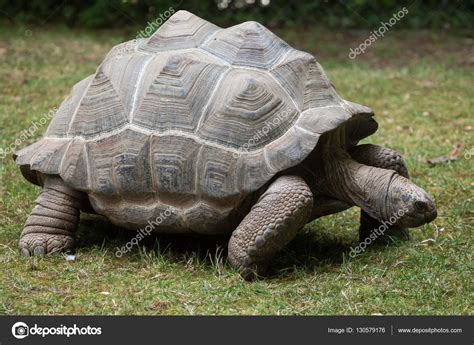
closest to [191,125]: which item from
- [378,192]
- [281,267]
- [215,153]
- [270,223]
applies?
[215,153]

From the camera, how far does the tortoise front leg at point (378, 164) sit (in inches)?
223

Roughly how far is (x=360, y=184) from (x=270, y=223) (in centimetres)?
75

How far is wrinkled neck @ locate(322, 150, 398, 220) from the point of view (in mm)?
5281

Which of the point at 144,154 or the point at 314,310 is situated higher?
the point at 144,154

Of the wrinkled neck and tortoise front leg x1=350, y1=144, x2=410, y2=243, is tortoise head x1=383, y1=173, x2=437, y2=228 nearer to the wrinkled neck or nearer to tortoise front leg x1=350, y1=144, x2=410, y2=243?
the wrinkled neck

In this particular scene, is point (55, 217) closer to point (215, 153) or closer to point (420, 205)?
point (215, 153)

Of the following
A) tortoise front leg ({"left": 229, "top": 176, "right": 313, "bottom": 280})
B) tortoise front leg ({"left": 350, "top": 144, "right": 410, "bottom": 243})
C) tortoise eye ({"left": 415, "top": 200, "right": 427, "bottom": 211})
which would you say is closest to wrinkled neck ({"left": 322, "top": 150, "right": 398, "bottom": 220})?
tortoise eye ({"left": 415, "top": 200, "right": 427, "bottom": 211})

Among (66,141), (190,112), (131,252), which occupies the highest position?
(190,112)

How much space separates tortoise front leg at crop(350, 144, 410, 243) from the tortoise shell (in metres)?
0.36
